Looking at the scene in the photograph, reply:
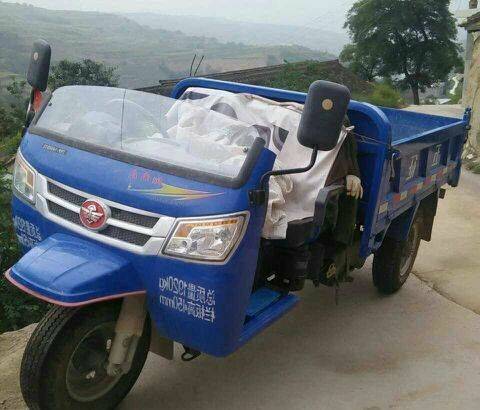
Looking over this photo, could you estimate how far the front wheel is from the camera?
8.31 feet

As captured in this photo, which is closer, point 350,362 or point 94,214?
point 94,214

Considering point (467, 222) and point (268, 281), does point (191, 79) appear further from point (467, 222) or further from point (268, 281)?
point (467, 222)

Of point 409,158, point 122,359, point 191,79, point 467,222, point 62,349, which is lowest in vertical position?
point 467,222

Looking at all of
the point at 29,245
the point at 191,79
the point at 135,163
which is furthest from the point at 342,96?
the point at 191,79

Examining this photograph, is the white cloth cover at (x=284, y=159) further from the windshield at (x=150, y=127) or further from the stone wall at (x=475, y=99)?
the stone wall at (x=475, y=99)

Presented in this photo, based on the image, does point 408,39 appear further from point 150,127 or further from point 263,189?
point 263,189

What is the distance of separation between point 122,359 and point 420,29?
39.3 metres

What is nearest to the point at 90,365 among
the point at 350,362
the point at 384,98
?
the point at 350,362

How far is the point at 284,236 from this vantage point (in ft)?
9.76

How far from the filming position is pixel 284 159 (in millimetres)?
3453

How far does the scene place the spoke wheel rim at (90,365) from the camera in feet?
8.91

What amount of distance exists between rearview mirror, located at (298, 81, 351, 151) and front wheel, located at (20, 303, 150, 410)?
1223 mm

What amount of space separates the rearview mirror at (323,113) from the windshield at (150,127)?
1.11 feet

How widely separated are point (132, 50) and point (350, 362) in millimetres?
82492
